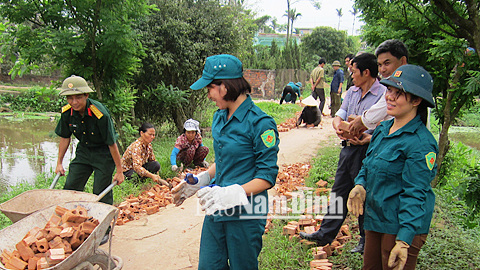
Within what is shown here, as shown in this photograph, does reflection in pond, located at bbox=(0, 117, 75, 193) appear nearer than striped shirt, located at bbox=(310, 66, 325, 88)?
Yes

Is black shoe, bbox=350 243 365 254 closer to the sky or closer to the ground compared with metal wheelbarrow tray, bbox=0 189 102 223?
closer to the ground

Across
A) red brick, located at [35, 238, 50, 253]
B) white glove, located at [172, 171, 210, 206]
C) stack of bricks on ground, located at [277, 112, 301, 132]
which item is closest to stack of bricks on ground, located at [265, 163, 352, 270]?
white glove, located at [172, 171, 210, 206]

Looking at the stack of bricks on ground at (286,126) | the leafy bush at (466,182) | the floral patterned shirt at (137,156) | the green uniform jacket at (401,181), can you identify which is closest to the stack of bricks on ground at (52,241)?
the green uniform jacket at (401,181)

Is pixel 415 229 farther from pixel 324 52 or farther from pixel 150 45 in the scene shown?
pixel 324 52

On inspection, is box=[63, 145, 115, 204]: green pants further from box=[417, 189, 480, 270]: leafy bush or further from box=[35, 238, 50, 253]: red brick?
box=[417, 189, 480, 270]: leafy bush

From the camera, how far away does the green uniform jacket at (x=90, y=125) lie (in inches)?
161

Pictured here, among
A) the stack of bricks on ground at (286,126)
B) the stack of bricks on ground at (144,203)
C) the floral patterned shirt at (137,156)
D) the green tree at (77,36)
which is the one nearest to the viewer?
the stack of bricks on ground at (144,203)

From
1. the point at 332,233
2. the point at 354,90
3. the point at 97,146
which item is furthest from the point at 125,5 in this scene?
the point at 332,233

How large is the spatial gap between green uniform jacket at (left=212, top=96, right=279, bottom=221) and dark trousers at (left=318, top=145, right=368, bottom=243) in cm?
139

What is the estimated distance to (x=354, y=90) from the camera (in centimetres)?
363

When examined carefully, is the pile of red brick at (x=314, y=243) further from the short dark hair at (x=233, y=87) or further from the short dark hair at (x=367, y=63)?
the short dark hair at (x=233, y=87)

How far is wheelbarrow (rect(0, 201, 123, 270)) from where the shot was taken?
2774 millimetres

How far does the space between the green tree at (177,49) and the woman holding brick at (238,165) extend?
6959 millimetres

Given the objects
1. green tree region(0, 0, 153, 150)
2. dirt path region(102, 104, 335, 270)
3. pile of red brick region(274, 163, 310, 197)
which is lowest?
dirt path region(102, 104, 335, 270)
